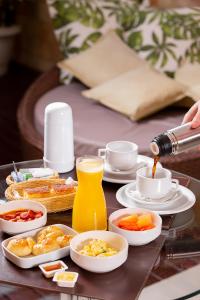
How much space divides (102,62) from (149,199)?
1733mm

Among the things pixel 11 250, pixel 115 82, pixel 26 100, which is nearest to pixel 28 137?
pixel 26 100

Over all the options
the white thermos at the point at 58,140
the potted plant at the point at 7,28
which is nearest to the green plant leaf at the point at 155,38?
the white thermos at the point at 58,140

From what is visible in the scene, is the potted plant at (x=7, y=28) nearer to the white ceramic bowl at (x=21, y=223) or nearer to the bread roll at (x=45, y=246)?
the white ceramic bowl at (x=21, y=223)

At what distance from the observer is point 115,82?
3.39 m

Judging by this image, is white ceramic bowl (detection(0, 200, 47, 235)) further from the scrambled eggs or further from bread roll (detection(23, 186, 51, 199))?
the scrambled eggs

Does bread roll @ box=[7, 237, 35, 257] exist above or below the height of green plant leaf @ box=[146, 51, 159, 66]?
above

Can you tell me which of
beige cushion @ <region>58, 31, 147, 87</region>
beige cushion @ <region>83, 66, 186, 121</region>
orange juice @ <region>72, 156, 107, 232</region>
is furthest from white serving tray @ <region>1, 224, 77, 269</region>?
beige cushion @ <region>58, 31, 147, 87</region>

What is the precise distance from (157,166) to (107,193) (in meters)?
0.17

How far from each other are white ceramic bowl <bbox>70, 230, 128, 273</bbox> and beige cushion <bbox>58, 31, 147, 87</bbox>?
6.17 ft

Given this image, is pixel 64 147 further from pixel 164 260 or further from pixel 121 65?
pixel 121 65

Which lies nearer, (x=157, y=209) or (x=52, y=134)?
(x=157, y=209)

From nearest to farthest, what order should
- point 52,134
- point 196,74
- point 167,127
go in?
point 52,134 < point 167,127 < point 196,74

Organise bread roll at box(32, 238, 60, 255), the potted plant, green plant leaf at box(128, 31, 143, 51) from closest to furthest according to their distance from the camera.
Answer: bread roll at box(32, 238, 60, 255)
green plant leaf at box(128, 31, 143, 51)
the potted plant

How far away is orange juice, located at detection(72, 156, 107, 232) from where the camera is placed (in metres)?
1.79
